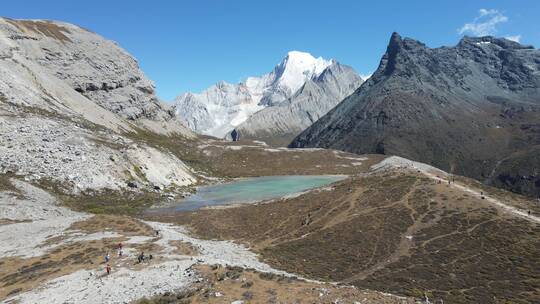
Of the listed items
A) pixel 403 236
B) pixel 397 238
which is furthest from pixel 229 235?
pixel 403 236

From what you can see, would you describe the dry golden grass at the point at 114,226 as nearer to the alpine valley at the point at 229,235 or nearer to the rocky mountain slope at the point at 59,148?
the alpine valley at the point at 229,235

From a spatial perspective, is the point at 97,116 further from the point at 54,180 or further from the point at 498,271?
the point at 498,271

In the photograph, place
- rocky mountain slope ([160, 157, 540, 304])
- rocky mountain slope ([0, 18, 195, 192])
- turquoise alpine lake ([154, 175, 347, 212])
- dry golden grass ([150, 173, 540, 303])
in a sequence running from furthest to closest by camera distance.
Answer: turquoise alpine lake ([154, 175, 347, 212]), rocky mountain slope ([0, 18, 195, 192]), dry golden grass ([150, 173, 540, 303]), rocky mountain slope ([160, 157, 540, 304])

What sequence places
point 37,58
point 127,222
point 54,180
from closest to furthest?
point 127,222, point 54,180, point 37,58

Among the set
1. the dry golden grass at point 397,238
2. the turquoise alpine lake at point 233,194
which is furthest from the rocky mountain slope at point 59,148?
the dry golden grass at point 397,238

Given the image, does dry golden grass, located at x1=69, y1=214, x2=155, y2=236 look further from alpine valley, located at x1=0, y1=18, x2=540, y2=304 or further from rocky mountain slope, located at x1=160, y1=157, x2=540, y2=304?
rocky mountain slope, located at x1=160, y1=157, x2=540, y2=304

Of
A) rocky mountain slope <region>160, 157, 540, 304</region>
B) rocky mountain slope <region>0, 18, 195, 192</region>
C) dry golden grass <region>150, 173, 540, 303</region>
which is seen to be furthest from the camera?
rocky mountain slope <region>0, 18, 195, 192</region>

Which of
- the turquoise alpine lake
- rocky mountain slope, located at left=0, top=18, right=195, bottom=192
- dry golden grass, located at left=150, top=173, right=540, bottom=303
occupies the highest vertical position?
rocky mountain slope, located at left=0, top=18, right=195, bottom=192

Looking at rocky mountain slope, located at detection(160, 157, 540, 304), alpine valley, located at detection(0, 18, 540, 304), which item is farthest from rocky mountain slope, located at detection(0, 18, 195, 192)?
rocky mountain slope, located at detection(160, 157, 540, 304)

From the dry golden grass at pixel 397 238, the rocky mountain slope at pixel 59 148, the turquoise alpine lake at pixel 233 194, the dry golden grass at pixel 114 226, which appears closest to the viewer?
the dry golden grass at pixel 397 238

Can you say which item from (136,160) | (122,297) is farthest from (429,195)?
(136,160)

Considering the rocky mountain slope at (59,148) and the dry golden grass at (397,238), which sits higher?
the rocky mountain slope at (59,148)
